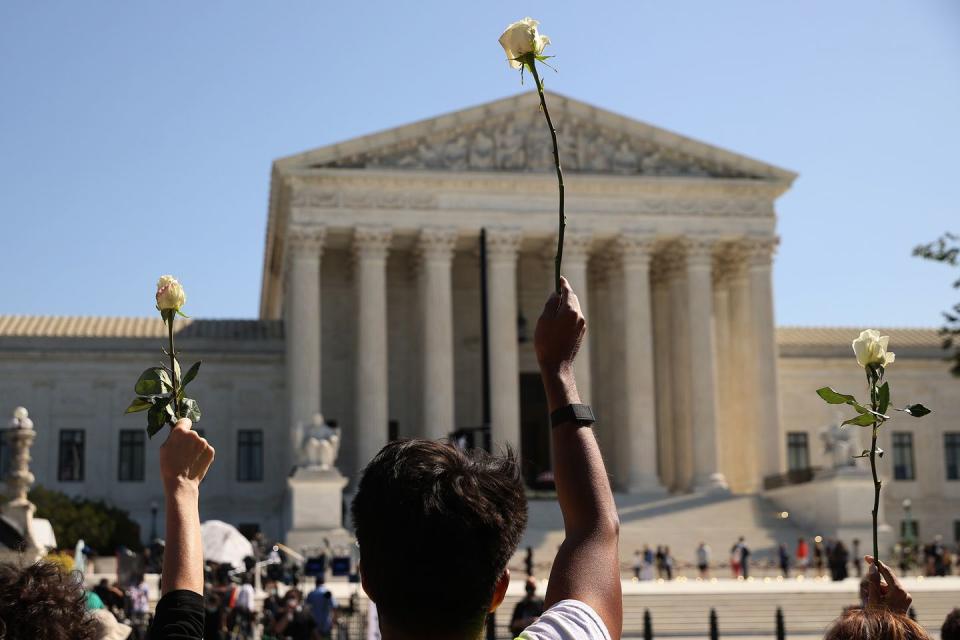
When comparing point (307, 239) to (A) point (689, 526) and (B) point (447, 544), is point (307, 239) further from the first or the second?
(B) point (447, 544)

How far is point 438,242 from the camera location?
208ft

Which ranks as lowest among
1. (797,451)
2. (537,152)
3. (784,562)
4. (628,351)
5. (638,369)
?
(784,562)

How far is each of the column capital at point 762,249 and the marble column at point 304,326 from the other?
18995 mm

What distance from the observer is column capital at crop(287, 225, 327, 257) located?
204 feet

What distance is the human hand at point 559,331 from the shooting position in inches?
163

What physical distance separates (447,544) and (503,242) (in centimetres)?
6036

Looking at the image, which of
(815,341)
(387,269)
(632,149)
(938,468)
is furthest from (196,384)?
(938,468)

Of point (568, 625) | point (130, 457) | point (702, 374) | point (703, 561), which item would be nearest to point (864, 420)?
point (568, 625)

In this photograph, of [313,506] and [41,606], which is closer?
[41,606]

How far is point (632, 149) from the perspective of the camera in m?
66.0

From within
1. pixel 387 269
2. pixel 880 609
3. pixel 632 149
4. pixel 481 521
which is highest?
pixel 632 149

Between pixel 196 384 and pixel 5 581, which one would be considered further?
pixel 196 384

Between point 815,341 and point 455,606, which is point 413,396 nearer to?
point 815,341

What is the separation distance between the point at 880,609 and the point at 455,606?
1838mm
